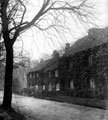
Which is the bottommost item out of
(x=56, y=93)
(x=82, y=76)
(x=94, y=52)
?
(x=56, y=93)

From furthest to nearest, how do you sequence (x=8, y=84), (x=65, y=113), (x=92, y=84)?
1. (x=92, y=84)
2. (x=65, y=113)
3. (x=8, y=84)

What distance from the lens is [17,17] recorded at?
52.4 feet

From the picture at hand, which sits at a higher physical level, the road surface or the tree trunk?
the tree trunk

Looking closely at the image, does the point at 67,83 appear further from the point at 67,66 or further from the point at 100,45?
the point at 100,45

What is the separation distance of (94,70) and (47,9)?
16529mm

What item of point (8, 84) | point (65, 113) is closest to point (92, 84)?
point (65, 113)

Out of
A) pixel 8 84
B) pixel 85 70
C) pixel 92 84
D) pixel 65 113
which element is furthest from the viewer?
pixel 85 70

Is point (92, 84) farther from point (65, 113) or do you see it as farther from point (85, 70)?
point (65, 113)

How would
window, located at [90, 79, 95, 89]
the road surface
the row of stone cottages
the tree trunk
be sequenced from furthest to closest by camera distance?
window, located at [90, 79, 95, 89]
the row of stone cottages
the tree trunk
the road surface

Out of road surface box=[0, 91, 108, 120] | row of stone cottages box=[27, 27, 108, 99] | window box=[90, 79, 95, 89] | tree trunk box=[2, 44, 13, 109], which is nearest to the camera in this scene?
road surface box=[0, 91, 108, 120]

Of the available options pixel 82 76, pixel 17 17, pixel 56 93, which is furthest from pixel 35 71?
pixel 17 17

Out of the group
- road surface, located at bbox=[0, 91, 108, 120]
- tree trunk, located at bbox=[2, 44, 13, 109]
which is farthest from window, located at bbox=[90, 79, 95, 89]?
tree trunk, located at bbox=[2, 44, 13, 109]

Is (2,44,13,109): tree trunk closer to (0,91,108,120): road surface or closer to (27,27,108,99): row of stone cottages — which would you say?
(0,91,108,120): road surface

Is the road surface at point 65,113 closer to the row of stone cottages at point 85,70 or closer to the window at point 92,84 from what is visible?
the row of stone cottages at point 85,70
